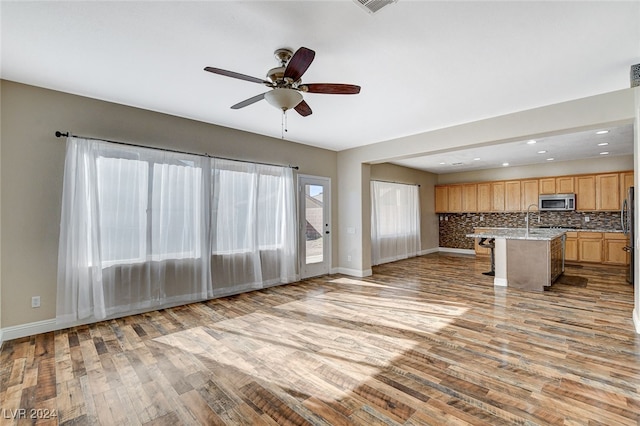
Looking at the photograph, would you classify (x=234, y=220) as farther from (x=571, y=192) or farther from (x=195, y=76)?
(x=571, y=192)

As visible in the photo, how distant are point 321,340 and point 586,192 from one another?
317 inches

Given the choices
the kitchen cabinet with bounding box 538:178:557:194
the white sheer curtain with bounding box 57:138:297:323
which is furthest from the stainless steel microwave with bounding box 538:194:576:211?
the white sheer curtain with bounding box 57:138:297:323

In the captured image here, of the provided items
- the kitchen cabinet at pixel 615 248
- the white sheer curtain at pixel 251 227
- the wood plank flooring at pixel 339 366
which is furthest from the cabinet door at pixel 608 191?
the white sheer curtain at pixel 251 227

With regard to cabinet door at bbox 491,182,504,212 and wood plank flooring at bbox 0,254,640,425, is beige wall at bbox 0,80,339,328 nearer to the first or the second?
wood plank flooring at bbox 0,254,640,425

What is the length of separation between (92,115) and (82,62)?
1.04m

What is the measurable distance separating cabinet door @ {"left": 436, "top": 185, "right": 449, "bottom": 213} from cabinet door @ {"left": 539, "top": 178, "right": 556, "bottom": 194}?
2.53 m

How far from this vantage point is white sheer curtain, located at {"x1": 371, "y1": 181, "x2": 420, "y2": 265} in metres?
7.68

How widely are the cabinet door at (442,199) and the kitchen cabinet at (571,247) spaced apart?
3214 mm

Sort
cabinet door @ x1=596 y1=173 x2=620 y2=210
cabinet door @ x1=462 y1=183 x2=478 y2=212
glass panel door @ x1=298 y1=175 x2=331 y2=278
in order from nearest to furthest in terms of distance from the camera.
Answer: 1. glass panel door @ x1=298 y1=175 x2=331 y2=278
2. cabinet door @ x1=596 y1=173 x2=620 y2=210
3. cabinet door @ x1=462 y1=183 x2=478 y2=212

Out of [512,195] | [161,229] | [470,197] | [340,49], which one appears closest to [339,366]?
[340,49]

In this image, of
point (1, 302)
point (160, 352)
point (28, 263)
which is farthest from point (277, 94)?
point (1, 302)

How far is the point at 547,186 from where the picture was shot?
8.00 meters

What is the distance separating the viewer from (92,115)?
3662 millimetres

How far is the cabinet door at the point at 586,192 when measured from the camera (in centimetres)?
737
